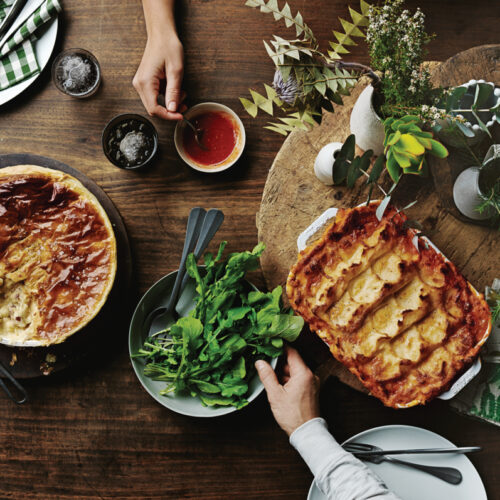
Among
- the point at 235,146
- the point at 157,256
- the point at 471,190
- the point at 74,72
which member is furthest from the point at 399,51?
the point at 74,72

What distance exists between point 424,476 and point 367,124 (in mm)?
1390

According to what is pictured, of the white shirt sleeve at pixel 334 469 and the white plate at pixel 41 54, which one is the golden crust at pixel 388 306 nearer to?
the white shirt sleeve at pixel 334 469

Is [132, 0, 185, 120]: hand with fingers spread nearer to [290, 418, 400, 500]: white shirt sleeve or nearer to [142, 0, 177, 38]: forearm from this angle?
[142, 0, 177, 38]: forearm

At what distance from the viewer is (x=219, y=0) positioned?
6.64 feet

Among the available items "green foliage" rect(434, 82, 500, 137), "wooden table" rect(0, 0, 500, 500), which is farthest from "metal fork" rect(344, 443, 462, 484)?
"green foliage" rect(434, 82, 500, 137)

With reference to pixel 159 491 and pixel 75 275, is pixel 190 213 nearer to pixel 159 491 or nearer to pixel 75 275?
pixel 75 275

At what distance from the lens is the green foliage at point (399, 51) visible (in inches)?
50.9

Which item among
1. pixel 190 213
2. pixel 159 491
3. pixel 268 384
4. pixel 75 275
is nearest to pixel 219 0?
pixel 190 213

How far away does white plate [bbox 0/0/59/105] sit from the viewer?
1.98 m

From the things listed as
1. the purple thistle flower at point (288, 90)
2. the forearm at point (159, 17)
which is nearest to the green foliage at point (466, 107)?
the purple thistle flower at point (288, 90)

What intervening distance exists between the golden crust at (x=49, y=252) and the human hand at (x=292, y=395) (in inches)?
28.5

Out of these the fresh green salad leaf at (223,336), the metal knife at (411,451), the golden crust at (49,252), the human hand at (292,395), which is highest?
the golden crust at (49,252)

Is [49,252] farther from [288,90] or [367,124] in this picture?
[367,124]

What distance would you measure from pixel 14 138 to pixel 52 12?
56 cm
